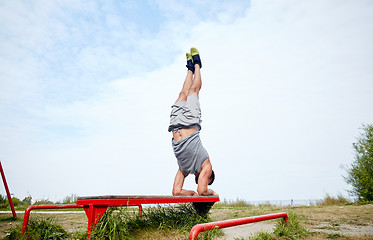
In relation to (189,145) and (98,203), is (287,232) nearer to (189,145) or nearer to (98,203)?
(189,145)

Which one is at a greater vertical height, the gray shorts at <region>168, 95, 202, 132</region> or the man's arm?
the gray shorts at <region>168, 95, 202, 132</region>

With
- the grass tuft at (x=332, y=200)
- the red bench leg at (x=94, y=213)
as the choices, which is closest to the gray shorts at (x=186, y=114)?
the red bench leg at (x=94, y=213)

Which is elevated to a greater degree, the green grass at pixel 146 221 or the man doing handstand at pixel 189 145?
the man doing handstand at pixel 189 145

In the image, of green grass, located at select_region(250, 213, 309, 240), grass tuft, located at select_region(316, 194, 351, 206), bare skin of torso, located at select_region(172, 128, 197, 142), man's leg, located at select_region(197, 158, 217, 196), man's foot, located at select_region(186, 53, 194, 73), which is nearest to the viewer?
green grass, located at select_region(250, 213, 309, 240)

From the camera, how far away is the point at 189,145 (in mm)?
4852

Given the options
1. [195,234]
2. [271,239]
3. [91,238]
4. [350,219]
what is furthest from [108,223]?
[350,219]

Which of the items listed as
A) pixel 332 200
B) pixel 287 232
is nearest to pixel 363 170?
pixel 332 200

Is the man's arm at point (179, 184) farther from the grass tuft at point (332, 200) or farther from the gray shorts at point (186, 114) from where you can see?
the grass tuft at point (332, 200)

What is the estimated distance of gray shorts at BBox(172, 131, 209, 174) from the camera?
4.85 meters

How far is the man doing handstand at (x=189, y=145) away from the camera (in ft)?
15.8

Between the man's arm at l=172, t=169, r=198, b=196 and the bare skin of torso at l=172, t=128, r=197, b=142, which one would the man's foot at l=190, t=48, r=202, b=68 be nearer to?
the bare skin of torso at l=172, t=128, r=197, b=142

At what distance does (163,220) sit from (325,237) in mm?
2618

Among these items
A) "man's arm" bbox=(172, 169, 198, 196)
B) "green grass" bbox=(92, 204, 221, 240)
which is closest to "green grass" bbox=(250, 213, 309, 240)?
"green grass" bbox=(92, 204, 221, 240)

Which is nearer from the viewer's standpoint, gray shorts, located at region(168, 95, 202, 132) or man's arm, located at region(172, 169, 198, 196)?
man's arm, located at region(172, 169, 198, 196)
